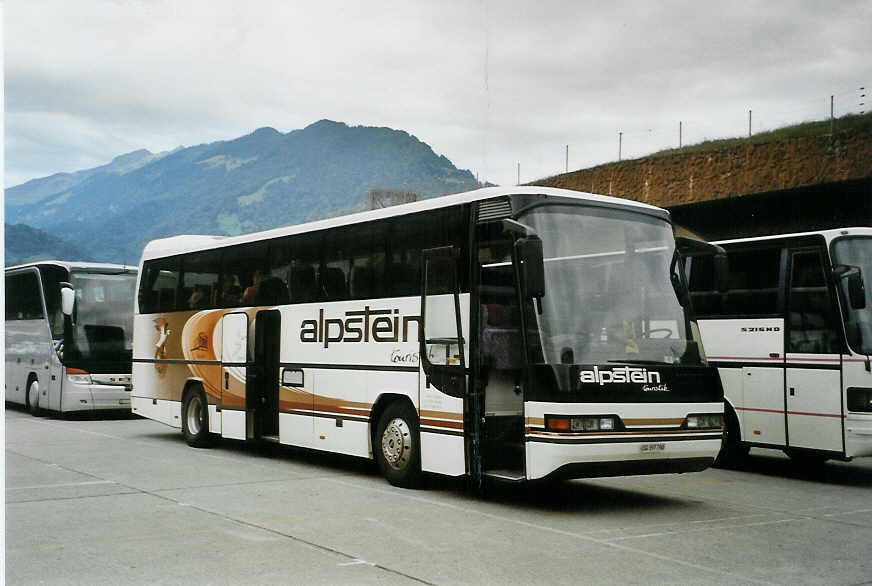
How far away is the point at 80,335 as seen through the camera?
2203 cm

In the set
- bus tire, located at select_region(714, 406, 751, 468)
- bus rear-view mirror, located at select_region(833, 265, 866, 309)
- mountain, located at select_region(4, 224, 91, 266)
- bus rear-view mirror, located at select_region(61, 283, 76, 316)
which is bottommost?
bus tire, located at select_region(714, 406, 751, 468)

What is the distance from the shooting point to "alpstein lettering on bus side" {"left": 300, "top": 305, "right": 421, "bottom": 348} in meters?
11.5

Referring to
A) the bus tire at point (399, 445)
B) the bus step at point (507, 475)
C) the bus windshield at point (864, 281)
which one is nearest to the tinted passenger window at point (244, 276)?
the bus tire at point (399, 445)

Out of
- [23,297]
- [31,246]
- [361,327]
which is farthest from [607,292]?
[31,246]

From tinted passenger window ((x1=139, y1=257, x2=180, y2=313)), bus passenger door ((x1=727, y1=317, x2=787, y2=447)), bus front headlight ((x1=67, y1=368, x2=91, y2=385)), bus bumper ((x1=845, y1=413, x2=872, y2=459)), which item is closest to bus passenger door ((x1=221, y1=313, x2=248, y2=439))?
tinted passenger window ((x1=139, y1=257, x2=180, y2=313))

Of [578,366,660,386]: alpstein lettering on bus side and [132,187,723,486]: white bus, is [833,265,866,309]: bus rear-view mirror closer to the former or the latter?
[132,187,723,486]: white bus

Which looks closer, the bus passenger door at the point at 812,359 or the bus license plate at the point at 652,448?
the bus license plate at the point at 652,448

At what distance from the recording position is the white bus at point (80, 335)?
21891 mm

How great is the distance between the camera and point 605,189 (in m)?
38.3

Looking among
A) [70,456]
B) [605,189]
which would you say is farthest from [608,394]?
[605,189]

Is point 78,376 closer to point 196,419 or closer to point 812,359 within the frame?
point 196,419

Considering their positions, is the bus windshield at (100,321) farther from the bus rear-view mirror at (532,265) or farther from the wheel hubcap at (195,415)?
the bus rear-view mirror at (532,265)

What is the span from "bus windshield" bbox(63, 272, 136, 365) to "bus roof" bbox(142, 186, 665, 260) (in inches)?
176

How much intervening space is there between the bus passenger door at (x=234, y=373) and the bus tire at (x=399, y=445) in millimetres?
3596
